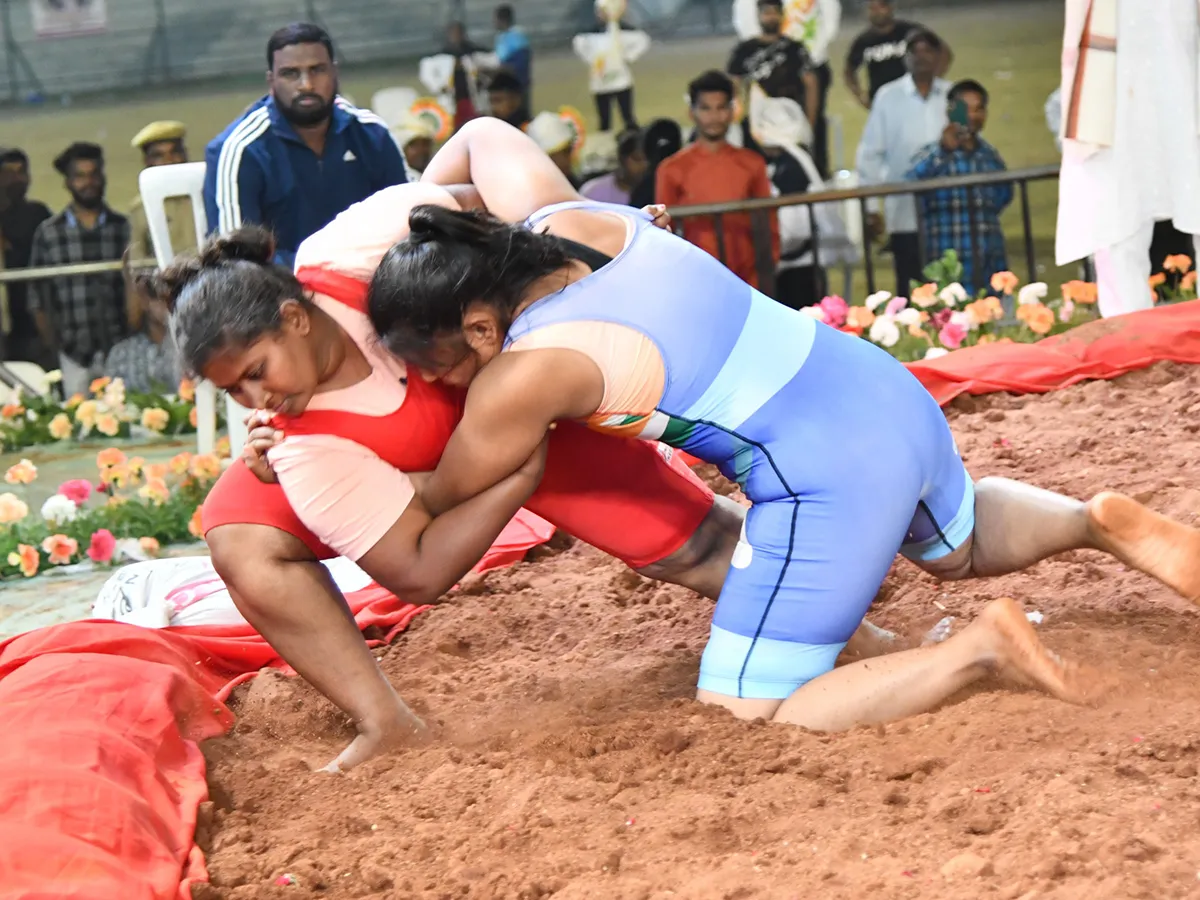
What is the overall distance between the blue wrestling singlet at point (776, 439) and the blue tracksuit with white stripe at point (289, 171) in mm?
2725

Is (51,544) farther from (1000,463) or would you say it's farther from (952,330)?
(952,330)

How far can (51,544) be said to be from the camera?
480cm

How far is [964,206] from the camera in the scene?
7.23 meters

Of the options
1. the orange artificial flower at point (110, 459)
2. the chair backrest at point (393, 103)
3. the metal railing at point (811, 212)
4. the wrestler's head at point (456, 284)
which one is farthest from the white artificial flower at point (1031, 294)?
the chair backrest at point (393, 103)

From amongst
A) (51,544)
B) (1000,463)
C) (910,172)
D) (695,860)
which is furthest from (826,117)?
(695,860)

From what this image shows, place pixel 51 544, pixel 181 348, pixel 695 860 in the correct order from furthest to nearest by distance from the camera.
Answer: pixel 51 544, pixel 181 348, pixel 695 860

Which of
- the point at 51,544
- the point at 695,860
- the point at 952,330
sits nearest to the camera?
the point at 695,860

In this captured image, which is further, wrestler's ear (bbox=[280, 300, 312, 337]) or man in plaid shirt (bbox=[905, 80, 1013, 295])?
man in plaid shirt (bbox=[905, 80, 1013, 295])

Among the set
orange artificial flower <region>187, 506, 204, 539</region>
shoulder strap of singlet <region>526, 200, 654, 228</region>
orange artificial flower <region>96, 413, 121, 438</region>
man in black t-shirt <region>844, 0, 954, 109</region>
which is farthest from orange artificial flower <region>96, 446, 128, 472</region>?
man in black t-shirt <region>844, 0, 954, 109</region>

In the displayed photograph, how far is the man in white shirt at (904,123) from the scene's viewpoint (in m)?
7.59

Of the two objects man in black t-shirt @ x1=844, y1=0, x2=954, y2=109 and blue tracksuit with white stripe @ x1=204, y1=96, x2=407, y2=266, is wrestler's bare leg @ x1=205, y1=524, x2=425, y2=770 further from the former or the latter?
man in black t-shirt @ x1=844, y1=0, x2=954, y2=109

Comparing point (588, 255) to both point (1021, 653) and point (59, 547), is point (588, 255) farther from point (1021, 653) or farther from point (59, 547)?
point (59, 547)

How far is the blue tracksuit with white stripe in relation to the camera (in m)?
5.20

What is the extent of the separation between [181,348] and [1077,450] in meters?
2.71
